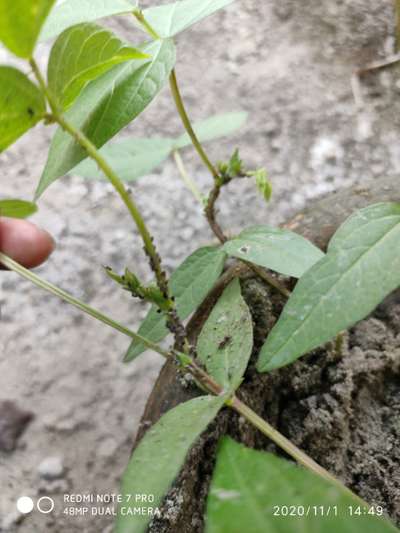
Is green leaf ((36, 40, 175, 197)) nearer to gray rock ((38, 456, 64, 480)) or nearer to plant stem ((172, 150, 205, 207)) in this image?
plant stem ((172, 150, 205, 207))

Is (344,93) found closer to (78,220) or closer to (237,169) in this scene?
(78,220)

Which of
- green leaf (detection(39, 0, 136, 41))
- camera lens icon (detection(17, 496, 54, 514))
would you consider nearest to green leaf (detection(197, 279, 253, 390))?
green leaf (detection(39, 0, 136, 41))

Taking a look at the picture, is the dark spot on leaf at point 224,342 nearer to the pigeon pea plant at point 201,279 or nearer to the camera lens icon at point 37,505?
the pigeon pea plant at point 201,279

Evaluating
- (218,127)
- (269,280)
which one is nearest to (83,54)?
(269,280)

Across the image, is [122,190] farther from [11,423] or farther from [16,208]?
[11,423]

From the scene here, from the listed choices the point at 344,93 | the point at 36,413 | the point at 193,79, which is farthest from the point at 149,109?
the point at 36,413
